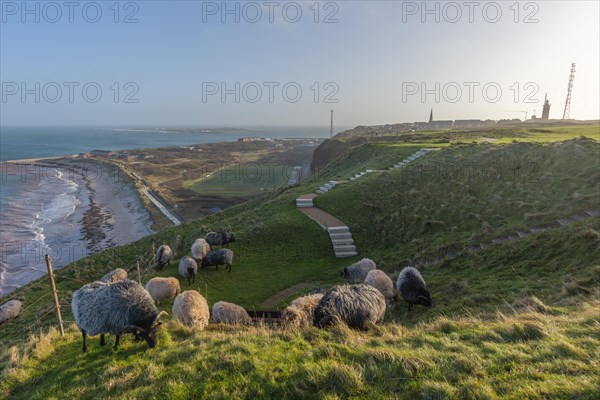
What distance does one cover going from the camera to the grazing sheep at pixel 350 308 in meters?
9.65

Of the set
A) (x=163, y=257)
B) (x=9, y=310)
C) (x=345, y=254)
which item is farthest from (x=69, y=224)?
(x=345, y=254)

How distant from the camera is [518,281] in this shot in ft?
38.7

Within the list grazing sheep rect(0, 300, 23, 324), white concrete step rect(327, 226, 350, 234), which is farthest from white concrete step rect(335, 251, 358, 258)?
grazing sheep rect(0, 300, 23, 324)

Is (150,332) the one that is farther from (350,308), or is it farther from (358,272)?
(358,272)

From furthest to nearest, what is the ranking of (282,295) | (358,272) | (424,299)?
1. (282,295)
2. (358,272)
3. (424,299)

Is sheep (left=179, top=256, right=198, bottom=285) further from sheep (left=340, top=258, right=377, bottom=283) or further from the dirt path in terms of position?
sheep (left=340, top=258, right=377, bottom=283)

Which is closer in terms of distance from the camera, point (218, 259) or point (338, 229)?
point (218, 259)

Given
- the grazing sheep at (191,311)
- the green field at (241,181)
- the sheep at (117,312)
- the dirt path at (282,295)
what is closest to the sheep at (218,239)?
the dirt path at (282,295)

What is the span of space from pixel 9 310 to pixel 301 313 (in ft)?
62.5

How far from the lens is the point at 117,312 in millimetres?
8242

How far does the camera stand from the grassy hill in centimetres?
599

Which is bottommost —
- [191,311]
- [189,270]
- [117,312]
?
[189,270]

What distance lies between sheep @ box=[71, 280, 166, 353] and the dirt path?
7.09 meters

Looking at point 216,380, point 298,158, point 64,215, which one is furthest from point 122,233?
point 298,158
